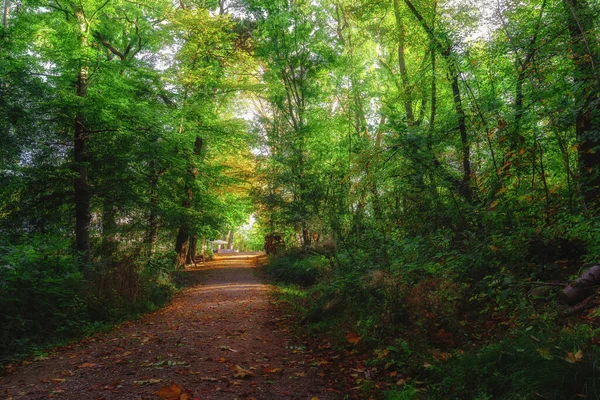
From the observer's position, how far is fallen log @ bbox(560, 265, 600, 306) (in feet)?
14.1

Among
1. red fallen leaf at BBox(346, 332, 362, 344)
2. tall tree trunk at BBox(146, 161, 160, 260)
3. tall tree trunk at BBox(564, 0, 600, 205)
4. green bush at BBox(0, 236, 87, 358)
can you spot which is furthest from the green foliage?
tall tree trunk at BBox(146, 161, 160, 260)

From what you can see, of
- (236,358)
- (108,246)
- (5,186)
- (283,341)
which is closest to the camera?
(236,358)

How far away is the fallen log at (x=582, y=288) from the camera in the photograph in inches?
169

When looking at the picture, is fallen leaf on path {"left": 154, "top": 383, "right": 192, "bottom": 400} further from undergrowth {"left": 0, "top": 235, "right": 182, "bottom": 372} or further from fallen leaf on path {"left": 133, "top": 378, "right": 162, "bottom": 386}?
undergrowth {"left": 0, "top": 235, "right": 182, "bottom": 372}

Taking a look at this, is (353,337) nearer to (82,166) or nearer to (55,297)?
(55,297)

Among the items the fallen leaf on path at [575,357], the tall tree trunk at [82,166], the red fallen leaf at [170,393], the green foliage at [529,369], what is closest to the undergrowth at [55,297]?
the tall tree trunk at [82,166]

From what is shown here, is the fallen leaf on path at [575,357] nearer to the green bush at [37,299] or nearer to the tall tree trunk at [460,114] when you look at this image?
the tall tree trunk at [460,114]

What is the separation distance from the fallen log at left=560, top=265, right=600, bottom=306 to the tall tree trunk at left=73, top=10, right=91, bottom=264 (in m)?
11.9

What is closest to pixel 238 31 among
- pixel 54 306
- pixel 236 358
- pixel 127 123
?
pixel 127 123

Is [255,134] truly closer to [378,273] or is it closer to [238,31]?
[238,31]

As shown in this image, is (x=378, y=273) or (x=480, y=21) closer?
(x=378, y=273)

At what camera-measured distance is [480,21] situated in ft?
32.6

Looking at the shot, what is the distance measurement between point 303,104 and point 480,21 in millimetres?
9653

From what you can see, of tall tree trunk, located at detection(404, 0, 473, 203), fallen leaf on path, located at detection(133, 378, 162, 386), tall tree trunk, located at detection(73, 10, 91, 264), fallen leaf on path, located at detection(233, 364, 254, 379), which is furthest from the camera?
tall tree trunk, located at detection(73, 10, 91, 264)
